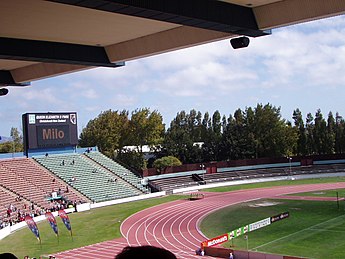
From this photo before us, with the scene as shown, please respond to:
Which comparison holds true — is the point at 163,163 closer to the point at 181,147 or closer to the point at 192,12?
the point at 181,147

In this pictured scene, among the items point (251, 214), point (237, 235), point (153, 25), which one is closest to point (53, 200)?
point (251, 214)

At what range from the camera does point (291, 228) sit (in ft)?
81.6

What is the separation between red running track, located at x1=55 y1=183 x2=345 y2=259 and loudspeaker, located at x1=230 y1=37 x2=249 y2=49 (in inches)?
568

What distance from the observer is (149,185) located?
49.6 m

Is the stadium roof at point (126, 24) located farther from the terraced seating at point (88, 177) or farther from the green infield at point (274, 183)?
the green infield at point (274, 183)

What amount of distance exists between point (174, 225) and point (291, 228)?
22.9 feet

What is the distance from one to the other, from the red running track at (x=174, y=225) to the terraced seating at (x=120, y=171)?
717 centimetres

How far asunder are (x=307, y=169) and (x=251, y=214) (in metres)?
29.1

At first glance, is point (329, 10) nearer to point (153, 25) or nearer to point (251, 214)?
point (153, 25)

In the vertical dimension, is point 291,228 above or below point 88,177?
below

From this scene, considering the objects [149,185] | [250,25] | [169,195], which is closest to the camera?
[250,25]

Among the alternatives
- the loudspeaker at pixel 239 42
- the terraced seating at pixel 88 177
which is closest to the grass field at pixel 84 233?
the terraced seating at pixel 88 177

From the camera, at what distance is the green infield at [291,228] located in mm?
20323

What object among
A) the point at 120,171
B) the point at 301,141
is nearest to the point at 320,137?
the point at 301,141
